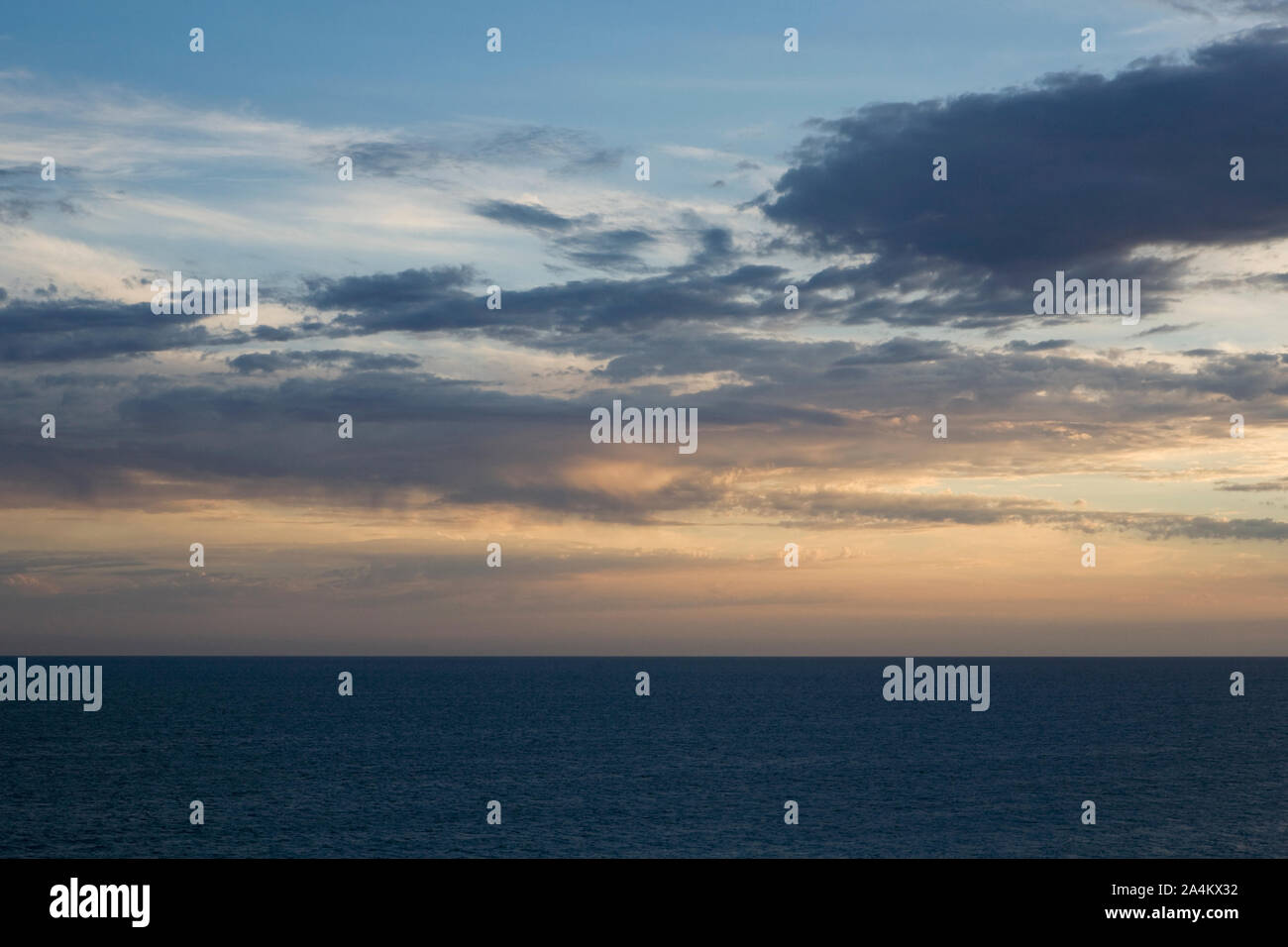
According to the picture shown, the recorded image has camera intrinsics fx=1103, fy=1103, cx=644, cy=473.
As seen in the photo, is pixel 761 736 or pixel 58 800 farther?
pixel 761 736

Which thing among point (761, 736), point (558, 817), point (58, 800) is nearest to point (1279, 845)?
point (558, 817)

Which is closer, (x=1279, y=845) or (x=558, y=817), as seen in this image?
(x=1279, y=845)

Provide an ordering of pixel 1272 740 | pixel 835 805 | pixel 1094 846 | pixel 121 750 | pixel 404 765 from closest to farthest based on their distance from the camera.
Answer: pixel 1094 846, pixel 835 805, pixel 404 765, pixel 121 750, pixel 1272 740

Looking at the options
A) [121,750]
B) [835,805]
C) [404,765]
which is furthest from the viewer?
[121,750]

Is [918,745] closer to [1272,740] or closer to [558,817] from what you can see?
[1272,740]

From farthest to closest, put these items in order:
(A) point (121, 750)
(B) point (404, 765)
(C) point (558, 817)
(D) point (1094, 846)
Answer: (A) point (121, 750), (B) point (404, 765), (C) point (558, 817), (D) point (1094, 846)

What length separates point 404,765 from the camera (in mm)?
124250
